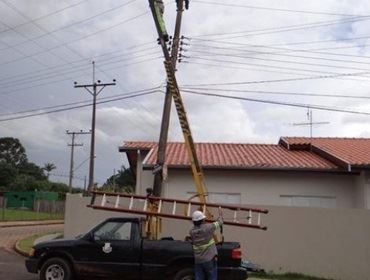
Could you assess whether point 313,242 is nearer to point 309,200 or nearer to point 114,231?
point 309,200

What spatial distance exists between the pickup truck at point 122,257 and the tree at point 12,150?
105413 millimetres

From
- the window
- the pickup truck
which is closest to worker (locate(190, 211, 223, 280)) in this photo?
the pickup truck

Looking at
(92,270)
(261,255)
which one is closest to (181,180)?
(261,255)

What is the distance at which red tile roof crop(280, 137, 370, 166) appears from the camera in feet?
64.0

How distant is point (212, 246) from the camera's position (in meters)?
10.5

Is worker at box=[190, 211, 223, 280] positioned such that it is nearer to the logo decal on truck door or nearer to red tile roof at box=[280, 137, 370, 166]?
the logo decal on truck door

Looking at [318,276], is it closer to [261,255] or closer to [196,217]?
[261,255]

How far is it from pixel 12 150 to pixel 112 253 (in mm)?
108654

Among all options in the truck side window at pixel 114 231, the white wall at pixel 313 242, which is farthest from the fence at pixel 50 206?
the truck side window at pixel 114 231

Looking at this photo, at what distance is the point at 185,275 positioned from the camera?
11414 mm

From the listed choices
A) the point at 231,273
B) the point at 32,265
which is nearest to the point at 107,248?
the point at 32,265

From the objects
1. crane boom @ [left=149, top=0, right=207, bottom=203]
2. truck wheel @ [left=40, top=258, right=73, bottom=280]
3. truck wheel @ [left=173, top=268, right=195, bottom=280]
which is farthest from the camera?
crane boom @ [left=149, top=0, right=207, bottom=203]

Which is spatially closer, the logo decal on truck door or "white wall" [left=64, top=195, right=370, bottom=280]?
the logo decal on truck door

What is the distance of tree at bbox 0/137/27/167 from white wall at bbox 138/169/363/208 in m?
98.4
